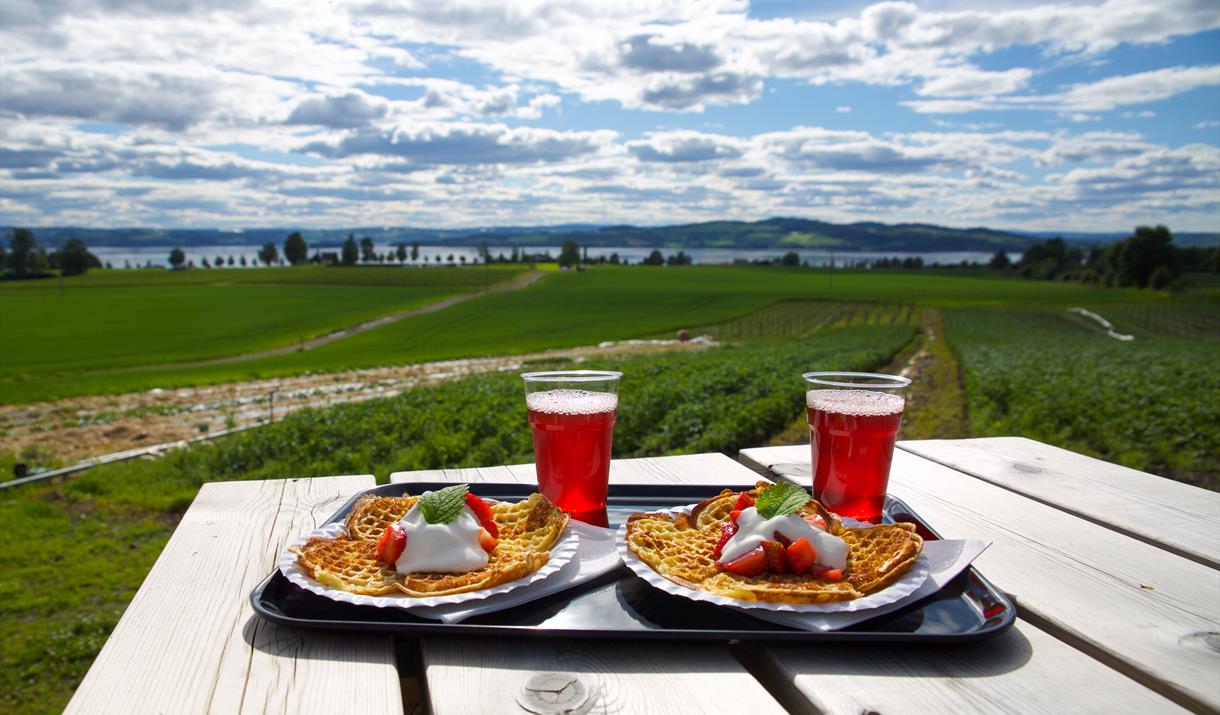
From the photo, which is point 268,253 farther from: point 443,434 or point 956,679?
point 956,679

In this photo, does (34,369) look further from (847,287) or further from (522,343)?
(847,287)

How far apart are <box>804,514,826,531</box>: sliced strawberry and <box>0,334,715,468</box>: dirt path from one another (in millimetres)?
12671

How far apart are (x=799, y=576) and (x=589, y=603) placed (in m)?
0.43

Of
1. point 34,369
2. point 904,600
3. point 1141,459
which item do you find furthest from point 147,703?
point 34,369

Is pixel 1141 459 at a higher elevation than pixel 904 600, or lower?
lower

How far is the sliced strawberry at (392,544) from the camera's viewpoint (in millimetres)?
1614

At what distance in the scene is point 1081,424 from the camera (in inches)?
497

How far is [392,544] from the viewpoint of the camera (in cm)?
162

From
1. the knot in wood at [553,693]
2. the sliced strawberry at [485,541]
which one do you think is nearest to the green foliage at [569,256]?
the sliced strawberry at [485,541]

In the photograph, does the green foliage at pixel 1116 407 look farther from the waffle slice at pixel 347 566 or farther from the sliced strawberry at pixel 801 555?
the waffle slice at pixel 347 566

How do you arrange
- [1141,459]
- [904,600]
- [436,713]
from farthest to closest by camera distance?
[1141,459] → [904,600] → [436,713]

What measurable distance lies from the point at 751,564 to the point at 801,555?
103 mm

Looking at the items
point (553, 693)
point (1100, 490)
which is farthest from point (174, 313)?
point (553, 693)

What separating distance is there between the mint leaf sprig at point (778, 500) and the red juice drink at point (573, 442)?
52cm
